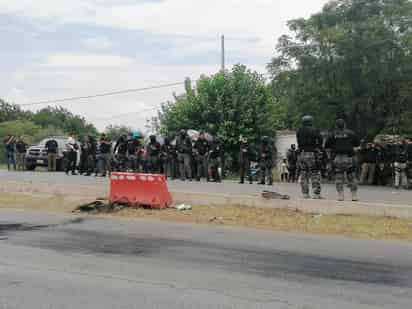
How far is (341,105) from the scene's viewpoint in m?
23.7

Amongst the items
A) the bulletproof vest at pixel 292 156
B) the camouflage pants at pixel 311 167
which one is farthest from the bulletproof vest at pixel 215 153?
the camouflage pants at pixel 311 167

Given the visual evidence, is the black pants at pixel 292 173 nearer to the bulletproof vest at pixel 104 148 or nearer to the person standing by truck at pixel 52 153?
the bulletproof vest at pixel 104 148

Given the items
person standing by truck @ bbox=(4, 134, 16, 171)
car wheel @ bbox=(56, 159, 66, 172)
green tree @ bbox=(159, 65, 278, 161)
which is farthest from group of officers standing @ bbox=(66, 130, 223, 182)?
green tree @ bbox=(159, 65, 278, 161)

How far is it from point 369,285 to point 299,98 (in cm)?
1793

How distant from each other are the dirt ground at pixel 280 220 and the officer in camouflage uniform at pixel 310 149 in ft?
3.10

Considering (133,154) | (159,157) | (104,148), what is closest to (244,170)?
(159,157)

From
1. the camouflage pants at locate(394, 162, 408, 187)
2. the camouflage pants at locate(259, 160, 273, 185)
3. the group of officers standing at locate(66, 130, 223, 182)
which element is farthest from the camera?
the group of officers standing at locate(66, 130, 223, 182)

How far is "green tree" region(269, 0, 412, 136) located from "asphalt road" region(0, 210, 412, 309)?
13.2 meters

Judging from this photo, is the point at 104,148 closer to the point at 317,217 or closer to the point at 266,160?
the point at 266,160

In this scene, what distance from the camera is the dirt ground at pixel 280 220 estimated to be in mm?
11078

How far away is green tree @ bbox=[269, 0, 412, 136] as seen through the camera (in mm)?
22406

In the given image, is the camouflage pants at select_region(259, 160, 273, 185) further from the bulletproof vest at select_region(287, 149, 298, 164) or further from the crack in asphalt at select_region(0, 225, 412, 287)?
the crack in asphalt at select_region(0, 225, 412, 287)

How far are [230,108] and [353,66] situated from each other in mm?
12642

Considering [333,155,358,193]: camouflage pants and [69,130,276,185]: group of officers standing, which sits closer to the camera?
[333,155,358,193]: camouflage pants
